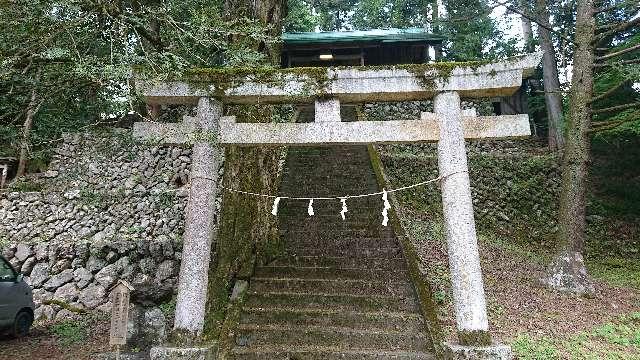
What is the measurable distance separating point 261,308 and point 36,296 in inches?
238

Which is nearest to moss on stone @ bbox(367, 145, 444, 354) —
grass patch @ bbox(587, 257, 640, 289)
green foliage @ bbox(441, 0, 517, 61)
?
grass patch @ bbox(587, 257, 640, 289)

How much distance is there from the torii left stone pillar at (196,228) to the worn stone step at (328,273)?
2121 mm

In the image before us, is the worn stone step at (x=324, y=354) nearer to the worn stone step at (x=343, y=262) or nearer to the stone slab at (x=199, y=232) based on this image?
the stone slab at (x=199, y=232)

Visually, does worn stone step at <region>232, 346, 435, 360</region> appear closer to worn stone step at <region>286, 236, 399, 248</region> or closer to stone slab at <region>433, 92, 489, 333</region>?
stone slab at <region>433, 92, 489, 333</region>

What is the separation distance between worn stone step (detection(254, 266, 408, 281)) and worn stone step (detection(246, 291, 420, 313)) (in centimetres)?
58

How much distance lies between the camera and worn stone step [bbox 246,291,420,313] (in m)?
6.40

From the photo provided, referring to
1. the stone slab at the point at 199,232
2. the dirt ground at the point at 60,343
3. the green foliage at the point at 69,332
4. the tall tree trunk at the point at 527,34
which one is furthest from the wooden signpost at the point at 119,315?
the tall tree trunk at the point at 527,34

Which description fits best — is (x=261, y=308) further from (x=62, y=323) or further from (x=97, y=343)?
(x=62, y=323)

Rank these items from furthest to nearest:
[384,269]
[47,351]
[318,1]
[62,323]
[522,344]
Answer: [318,1] < [62,323] < [384,269] < [47,351] < [522,344]

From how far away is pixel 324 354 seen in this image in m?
5.49

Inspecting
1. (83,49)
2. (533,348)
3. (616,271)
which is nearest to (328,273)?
(533,348)

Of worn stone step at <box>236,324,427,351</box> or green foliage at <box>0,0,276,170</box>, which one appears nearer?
green foliage at <box>0,0,276,170</box>

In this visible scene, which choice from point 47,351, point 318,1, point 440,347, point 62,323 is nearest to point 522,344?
point 440,347

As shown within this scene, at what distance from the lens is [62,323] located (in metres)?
8.19
